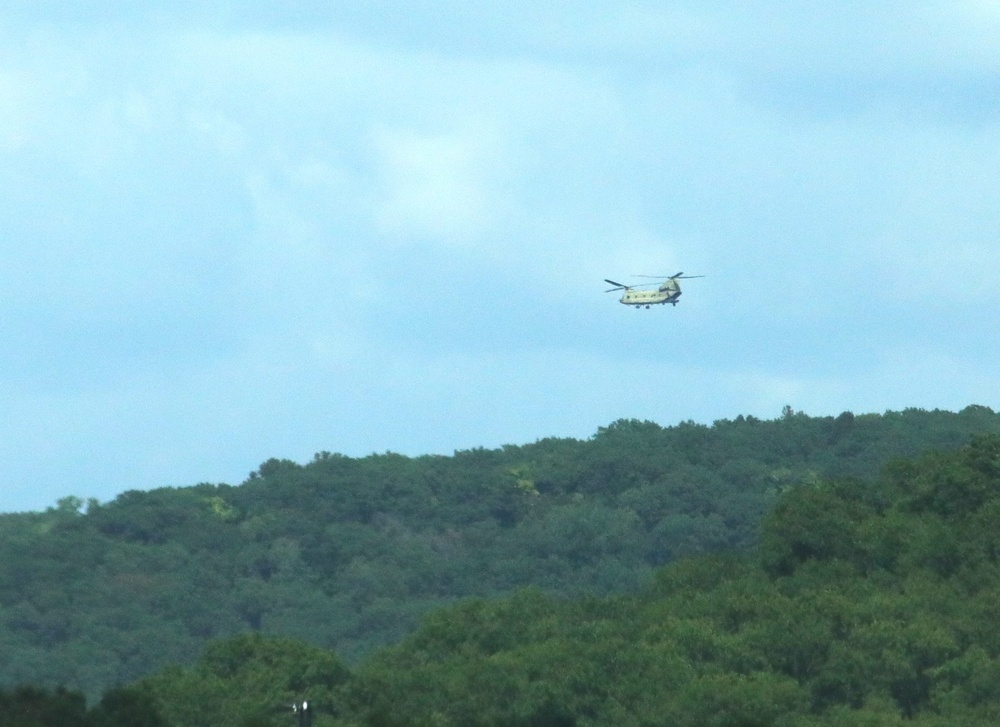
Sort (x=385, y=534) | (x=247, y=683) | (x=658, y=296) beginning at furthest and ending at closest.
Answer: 1. (x=385, y=534)
2. (x=658, y=296)
3. (x=247, y=683)

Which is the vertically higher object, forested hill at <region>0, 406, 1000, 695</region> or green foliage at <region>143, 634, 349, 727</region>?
forested hill at <region>0, 406, 1000, 695</region>

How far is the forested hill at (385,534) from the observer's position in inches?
4567

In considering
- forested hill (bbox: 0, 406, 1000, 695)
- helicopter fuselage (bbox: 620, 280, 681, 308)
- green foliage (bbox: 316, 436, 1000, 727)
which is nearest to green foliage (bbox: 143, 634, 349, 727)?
green foliage (bbox: 316, 436, 1000, 727)

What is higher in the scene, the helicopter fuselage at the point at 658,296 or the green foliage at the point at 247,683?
the helicopter fuselage at the point at 658,296

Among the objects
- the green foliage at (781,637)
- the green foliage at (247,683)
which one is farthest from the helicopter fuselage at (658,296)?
the green foliage at (247,683)

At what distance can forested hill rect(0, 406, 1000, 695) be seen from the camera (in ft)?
381

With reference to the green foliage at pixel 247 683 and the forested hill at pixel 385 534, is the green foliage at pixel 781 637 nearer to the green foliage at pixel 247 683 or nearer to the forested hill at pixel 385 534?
the green foliage at pixel 247 683

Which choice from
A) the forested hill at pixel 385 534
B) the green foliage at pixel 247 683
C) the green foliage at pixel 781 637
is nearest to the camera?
the green foliage at pixel 247 683

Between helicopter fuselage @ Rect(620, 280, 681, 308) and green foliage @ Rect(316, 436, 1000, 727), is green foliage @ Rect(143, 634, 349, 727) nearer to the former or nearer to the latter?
green foliage @ Rect(316, 436, 1000, 727)

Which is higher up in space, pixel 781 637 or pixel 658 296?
pixel 658 296

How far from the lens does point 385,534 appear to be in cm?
13800

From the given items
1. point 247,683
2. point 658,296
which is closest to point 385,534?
point 658,296

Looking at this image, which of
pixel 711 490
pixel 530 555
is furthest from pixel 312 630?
pixel 711 490

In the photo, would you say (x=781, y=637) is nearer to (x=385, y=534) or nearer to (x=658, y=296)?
(x=658, y=296)
